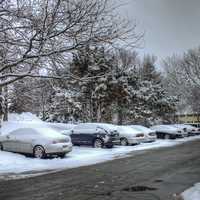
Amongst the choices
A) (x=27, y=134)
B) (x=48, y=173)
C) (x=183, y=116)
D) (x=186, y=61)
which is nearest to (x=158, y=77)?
(x=186, y=61)

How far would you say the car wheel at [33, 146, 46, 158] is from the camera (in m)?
18.6

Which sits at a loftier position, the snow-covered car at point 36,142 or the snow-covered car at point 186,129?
the snow-covered car at point 186,129

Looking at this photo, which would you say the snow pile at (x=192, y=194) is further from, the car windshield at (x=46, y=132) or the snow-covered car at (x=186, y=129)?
the snow-covered car at (x=186, y=129)

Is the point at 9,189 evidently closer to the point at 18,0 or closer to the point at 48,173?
the point at 48,173

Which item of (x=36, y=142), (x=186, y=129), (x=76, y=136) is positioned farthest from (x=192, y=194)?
(x=186, y=129)

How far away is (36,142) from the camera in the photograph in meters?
18.9

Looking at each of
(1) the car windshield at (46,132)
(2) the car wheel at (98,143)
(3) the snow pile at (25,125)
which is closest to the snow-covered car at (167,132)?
(3) the snow pile at (25,125)

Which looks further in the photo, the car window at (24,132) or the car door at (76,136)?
the car door at (76,136)

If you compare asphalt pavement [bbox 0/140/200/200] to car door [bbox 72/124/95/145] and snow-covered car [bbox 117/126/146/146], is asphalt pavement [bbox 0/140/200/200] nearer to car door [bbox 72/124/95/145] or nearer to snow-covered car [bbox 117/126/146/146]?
car door [bbox 72/124/95/145]

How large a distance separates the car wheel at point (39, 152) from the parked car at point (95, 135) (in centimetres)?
690

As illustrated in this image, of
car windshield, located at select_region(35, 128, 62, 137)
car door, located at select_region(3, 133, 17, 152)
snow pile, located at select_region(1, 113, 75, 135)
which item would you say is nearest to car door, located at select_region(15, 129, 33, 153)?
car door, located at select_region(3, 133, 17, 152)

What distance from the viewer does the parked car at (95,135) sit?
25047 mm

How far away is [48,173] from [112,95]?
2672 cm

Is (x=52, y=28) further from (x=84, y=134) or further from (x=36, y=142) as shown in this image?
(x=84, y=134)
